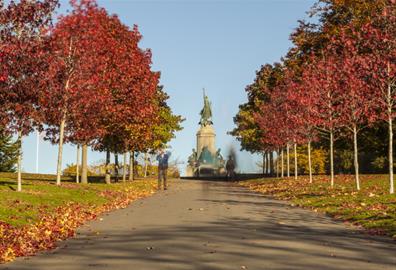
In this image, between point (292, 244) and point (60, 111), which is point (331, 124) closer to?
point (60, 111)

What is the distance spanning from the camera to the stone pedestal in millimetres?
60750

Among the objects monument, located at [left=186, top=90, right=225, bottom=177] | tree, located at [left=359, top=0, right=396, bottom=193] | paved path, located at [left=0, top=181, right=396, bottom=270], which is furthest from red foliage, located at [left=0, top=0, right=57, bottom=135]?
monument, located at [left=186, top=90, right=225, bottom=177]

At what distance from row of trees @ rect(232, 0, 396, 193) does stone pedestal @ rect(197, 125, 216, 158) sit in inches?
280

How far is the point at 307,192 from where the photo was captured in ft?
82.6

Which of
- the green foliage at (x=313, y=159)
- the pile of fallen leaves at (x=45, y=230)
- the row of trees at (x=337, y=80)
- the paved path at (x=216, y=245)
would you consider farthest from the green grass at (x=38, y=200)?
the green foliage at (x=313, y=159)

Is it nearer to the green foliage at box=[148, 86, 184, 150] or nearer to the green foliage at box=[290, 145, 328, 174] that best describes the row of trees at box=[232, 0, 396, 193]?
the green foliage at box=[148, 86, 184, 150]

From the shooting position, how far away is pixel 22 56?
1684 cm

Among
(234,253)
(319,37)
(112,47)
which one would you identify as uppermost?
(319,37)

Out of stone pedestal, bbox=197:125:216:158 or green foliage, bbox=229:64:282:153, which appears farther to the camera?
stone pedestal, bbox=197:125:216:158

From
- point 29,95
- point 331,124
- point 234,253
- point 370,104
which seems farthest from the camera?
point 331,124

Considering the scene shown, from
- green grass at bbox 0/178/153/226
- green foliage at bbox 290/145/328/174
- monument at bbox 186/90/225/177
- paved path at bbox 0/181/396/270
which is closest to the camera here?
paved path at bbox 0/181/396/270

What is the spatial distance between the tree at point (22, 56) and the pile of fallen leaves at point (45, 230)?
379 centimetres

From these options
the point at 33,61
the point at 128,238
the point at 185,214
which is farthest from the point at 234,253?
the point at 33,61

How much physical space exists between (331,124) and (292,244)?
17889 mm
